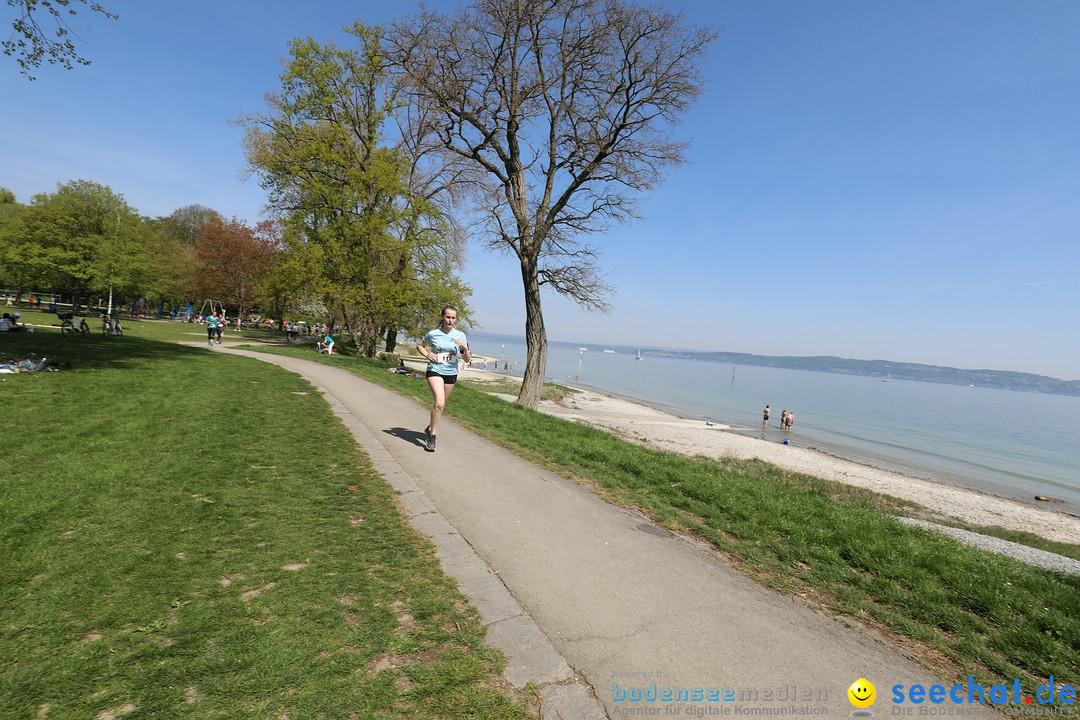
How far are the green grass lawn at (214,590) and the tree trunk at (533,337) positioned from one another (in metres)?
10.1

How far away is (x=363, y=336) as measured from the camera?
28.2 meters

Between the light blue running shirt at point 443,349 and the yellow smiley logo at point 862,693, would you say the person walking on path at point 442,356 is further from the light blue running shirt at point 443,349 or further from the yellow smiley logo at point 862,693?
the yellow smiley logo at point 862,693

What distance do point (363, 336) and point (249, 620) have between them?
27297 millimetres

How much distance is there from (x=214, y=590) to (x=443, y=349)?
458cm

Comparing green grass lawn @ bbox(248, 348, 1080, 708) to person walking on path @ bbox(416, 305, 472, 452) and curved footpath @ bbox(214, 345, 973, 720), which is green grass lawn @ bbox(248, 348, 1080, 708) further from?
person walking on path @ bbox(416, 305, 472, 452)

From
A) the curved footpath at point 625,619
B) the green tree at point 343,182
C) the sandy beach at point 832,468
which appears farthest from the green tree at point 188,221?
the curved footpath at point 625,619

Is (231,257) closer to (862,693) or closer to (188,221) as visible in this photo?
(188,221)

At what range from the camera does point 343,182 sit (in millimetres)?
23812

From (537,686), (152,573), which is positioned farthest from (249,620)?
(537,686)

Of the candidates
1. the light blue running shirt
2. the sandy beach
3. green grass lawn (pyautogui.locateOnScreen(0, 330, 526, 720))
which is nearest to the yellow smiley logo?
green grass lawn (pyautogui.locateOnScreen(0, 330, 526, 720))

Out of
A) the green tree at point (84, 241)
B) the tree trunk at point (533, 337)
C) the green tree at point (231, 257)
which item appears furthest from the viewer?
the green tree at point (231, 257)

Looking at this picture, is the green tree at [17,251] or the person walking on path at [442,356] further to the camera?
the green tree at [17,251]

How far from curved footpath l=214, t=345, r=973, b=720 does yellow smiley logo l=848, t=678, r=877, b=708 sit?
3cm

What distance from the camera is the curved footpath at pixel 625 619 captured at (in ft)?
8.47
